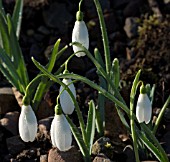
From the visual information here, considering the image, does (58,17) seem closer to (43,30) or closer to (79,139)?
(43,30)

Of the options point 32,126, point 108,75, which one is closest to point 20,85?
point 108,75

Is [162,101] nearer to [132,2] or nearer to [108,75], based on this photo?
[108,75]

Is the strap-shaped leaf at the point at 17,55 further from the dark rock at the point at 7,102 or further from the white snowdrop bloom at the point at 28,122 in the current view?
the white snowdrop bloom at the point at 28,122

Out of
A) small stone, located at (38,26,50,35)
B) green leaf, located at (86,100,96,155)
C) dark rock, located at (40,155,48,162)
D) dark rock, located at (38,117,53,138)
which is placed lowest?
dark rock, located at (40,155,48,162)

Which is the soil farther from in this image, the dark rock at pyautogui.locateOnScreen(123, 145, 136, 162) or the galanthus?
the galanthus

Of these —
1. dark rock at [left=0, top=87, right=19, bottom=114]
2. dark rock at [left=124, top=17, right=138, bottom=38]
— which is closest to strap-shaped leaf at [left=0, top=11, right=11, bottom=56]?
dark rock at [left=0, top=87, right=19, bottom=114]

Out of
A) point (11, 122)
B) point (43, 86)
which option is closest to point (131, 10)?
point (43, 86)
